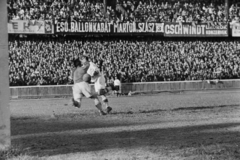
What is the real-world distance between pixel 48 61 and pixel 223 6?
17.1m

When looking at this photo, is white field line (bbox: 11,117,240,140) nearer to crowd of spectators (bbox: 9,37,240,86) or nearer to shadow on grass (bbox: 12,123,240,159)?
shadow on grass (bbox: 12,123,240,159)

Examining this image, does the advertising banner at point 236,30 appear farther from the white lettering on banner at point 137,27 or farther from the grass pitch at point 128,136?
the grass pitch at point 128,136

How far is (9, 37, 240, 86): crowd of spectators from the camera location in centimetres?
3156

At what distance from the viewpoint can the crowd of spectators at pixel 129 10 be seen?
34.1m

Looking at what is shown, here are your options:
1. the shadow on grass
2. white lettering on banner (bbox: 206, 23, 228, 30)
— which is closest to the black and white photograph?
white lettering on banner (bbox: 206, 23, 228, 30)

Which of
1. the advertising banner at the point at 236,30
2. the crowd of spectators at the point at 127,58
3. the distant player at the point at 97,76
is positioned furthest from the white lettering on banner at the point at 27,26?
the distant player at the point at 97,76

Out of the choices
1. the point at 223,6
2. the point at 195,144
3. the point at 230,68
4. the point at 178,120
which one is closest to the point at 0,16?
the point at 195,144

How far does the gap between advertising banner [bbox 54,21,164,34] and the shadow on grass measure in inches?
927

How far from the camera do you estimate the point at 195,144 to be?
9.25 metres

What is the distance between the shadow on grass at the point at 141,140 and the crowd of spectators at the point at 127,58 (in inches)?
733

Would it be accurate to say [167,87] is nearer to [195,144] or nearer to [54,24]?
[54,24]

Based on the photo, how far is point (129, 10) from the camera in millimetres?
38438

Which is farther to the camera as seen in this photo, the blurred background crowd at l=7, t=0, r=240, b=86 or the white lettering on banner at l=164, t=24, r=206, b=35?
the white lettering on banner at l=164, t=24, r=206, b=35

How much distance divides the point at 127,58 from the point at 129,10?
17.3 feet
